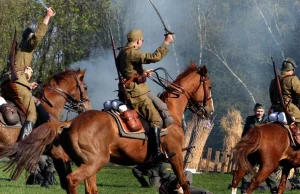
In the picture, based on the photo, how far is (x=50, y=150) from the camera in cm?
1491

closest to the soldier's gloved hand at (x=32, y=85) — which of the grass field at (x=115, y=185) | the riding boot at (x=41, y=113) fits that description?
the riding boot at (x=41, y=113)

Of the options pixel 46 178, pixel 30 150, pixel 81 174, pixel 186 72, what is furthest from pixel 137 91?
pixel 46 178

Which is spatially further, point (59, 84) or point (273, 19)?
point (273, 19)

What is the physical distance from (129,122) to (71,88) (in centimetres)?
393

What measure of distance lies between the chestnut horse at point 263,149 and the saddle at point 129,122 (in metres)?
2.47

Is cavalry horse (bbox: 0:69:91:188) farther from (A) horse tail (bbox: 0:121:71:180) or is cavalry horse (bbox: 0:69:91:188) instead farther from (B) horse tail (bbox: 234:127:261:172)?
(B) horse tail (bbox: 234:127:261:172)

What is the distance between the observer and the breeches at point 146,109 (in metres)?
13.9

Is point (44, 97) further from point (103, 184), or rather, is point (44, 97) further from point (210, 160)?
point (210, 160)

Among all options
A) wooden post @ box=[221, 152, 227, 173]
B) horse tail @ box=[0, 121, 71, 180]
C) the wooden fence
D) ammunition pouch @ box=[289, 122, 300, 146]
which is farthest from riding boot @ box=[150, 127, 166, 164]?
wooden post @ box=[221, 152, 227, 173]

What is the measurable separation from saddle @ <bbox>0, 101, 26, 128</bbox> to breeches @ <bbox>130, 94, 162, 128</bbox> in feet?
8.74

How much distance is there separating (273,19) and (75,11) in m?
10.1

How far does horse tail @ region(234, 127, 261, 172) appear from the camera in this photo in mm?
15594

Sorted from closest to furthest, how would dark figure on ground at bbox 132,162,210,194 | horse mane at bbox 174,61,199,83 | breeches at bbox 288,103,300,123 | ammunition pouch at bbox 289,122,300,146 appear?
dark figure on ground at bbox 132,162,210,194, horse mane at bbox 174,61,199,83, ammunition pouch at bbox 289,122,300,146, breeches at bbox 288,103,300,123

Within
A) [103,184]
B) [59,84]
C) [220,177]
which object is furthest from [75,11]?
[59,84]
